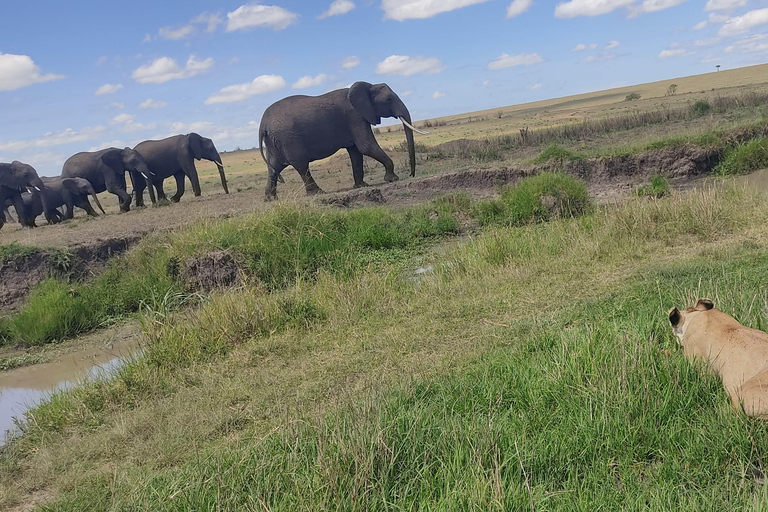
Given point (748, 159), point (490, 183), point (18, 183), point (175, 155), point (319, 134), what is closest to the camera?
point (748, 159)

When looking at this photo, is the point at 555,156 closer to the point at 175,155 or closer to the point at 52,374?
the point at 52,374

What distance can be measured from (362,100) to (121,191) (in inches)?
386

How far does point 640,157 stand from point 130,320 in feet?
38.8

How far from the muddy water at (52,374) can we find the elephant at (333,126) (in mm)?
9377

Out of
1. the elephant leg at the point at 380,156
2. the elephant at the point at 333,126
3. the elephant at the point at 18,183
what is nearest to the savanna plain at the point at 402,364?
the elephant leg at the point at 380,156

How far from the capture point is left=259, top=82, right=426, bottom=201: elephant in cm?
1782

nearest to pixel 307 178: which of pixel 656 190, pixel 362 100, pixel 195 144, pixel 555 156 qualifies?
pixel 362 100

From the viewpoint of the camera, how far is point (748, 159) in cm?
1466

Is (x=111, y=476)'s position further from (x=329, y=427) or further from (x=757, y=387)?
(x=757, y=387)

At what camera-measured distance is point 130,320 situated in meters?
10.1

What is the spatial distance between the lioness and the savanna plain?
10 centimetres

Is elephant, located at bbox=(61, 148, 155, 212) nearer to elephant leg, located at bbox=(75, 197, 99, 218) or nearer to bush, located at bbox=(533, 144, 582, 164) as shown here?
elephant leg, located at bbox=(75, 197, 99, 218)

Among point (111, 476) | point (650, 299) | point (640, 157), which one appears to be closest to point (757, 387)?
point (650, 299)

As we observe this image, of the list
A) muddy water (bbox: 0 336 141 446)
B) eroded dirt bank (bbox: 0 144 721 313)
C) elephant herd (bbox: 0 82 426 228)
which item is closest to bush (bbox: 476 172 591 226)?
eroded dirt bank (bbox: 0 144 721 313)
